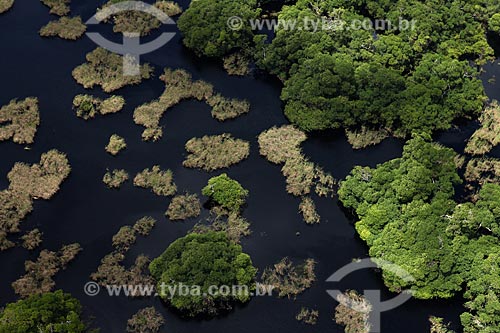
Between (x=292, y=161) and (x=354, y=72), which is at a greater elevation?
(x=354, y=72)

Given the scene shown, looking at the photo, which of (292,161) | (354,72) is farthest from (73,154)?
(354,72)

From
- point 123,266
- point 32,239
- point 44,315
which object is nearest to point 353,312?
point 123,266

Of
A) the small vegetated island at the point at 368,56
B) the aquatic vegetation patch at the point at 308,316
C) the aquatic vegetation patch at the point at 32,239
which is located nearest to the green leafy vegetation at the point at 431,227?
the aquatic vegetation patch at the point at 308,316

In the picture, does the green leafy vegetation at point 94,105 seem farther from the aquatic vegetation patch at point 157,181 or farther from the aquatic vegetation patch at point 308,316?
the aquatic vegetation patch at point 308,316

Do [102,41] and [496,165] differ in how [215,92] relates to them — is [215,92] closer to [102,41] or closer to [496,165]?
[102,41]

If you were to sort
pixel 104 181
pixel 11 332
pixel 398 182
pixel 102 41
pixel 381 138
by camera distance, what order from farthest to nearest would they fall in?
pixel 102 41 → pixel 381 138 → pixel 104 181 → pixel 398 182 → pixel 11 332
